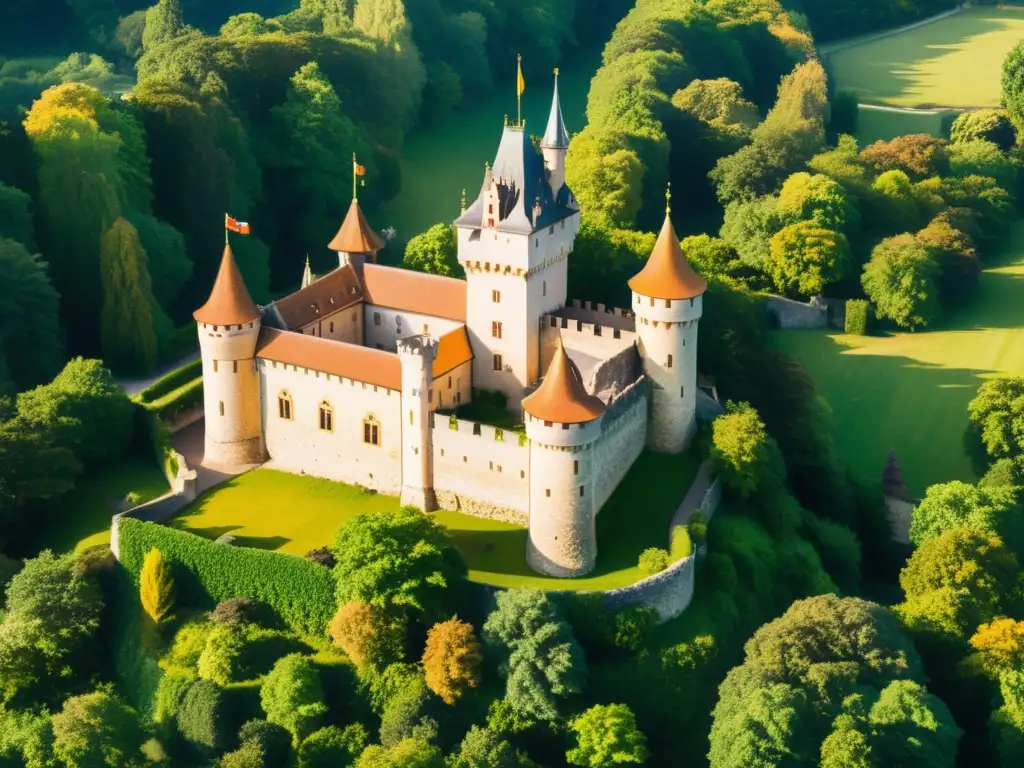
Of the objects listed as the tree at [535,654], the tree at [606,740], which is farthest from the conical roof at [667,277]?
the tree at [606,740]

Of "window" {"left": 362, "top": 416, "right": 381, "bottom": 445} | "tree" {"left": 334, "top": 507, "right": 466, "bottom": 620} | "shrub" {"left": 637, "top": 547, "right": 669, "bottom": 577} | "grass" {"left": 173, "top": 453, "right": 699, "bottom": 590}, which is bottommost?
"grass" {"left": 173, "top": 453, "right": 699, "bottom": 590}

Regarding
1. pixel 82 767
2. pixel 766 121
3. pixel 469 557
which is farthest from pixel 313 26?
pixel 82 767

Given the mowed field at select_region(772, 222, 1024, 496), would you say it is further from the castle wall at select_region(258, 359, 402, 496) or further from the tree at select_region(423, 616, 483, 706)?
the tree at select_region(423, 616, 483, 706)

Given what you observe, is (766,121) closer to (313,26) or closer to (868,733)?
(313,26)

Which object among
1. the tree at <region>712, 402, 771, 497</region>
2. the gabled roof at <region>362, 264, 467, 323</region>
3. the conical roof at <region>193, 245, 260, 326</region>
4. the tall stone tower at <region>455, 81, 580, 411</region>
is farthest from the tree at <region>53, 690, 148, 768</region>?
the tree at <region>712, 402, 771, 497</region>

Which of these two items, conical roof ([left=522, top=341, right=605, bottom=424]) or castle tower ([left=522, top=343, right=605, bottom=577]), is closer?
conical roof ([left=522, top=341, right=605, bottom=424])

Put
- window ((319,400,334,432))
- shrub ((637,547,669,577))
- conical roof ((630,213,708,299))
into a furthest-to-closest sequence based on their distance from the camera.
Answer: window ((319,400,334,432)) → conical roof ((630,213,708,299)) → shrub ((637,547,669,577))
